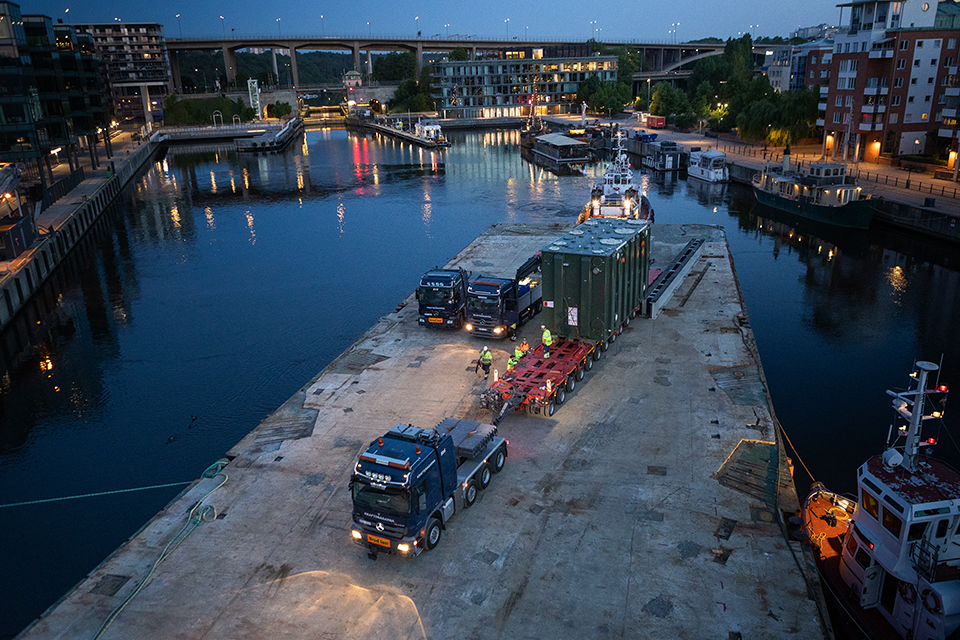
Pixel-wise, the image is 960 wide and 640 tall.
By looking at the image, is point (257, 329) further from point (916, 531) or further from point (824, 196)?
point (824, 196)

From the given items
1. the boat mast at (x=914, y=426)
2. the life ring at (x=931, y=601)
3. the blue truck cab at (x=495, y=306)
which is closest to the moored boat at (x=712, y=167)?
the blue truck cab at (x=495, y=306)

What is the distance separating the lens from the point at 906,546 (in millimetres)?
14719

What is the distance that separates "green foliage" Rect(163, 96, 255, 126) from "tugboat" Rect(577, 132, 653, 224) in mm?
145344

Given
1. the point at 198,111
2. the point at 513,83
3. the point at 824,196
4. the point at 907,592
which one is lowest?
the point at 907,592

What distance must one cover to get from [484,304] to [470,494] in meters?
13.5

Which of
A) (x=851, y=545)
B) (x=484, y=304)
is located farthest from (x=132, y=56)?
(x=851, y=545)

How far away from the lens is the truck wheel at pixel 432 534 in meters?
16.9

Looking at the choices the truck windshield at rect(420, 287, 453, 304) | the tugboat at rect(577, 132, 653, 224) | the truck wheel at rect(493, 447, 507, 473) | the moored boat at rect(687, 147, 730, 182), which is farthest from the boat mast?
the moored boat at rect(687, 147, 730, 182)

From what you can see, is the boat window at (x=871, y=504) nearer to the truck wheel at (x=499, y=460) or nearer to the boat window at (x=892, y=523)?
the boat window at (x=892, y=523)

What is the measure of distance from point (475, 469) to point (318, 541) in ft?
15.6

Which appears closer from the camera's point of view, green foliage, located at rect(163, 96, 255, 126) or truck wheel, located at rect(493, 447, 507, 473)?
truck wheel, located at rect(493, 447, 507, 473)

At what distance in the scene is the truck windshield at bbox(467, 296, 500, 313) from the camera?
3102cm

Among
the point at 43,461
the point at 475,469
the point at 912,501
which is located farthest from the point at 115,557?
the point at 912,501

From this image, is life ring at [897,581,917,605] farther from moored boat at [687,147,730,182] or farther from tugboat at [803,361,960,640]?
moored boat at [687,147,730,182]
